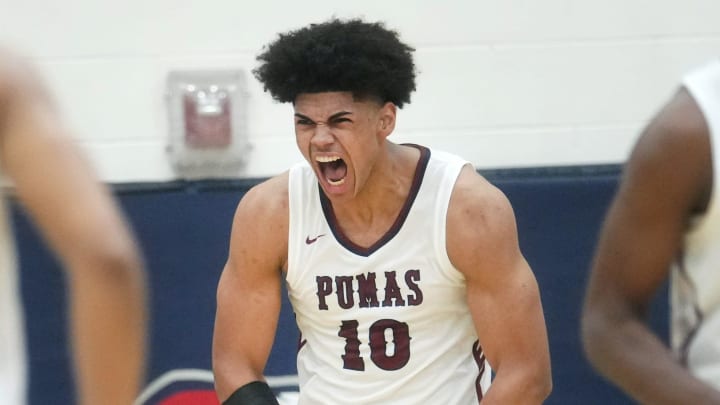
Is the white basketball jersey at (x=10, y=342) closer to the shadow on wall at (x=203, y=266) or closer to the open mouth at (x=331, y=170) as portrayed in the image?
the open mouth at (x=331, y=170)

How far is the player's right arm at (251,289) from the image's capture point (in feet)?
11.4

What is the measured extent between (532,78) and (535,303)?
115 cm

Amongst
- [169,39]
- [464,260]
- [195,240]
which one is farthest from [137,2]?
[464,260]

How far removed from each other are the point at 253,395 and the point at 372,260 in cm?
44

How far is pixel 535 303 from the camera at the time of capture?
3432mm

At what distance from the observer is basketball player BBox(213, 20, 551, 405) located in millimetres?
3381

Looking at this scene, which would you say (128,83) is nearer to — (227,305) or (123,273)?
(227,305)

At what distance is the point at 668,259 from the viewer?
1.92 meters

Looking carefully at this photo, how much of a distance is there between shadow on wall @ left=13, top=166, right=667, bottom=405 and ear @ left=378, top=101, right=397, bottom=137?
90cm

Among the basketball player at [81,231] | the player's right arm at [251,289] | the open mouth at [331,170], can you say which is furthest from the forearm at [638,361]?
the player's right arm at [251,289]

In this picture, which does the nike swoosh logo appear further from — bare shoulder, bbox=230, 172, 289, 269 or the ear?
the ear

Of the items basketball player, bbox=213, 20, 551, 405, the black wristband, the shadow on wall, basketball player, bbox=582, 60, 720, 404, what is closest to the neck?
basketball player, bbox=213, 20, 551, 405

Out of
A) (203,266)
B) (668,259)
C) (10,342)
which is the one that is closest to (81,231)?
(10,342)

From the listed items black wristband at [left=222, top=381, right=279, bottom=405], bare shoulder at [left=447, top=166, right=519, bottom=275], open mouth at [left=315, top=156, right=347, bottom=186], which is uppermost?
open mouth at [left=315, top=156, right=347, bottom=186]
